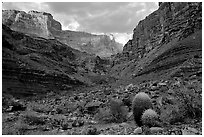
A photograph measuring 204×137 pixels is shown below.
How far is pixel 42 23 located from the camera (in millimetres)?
163625

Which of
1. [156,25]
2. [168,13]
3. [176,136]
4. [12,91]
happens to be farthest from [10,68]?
[156,25]

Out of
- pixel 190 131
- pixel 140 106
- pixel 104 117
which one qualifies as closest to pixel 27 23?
pixel 104 117

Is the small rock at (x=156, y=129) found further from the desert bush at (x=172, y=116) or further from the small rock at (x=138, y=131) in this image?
the desert bush at (x=172, y=116)

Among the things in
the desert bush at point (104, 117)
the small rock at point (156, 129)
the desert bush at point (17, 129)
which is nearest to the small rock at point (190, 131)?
the small rock at point (156, 129)

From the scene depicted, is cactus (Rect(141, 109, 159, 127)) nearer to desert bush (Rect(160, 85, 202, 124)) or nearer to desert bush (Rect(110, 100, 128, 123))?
desert bush (Rect(160, 85, 202, 124))

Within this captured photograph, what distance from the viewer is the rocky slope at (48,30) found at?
134m

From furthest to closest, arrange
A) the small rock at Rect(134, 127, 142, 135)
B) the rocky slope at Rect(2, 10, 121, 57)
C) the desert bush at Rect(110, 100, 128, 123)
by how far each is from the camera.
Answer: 1. the rocky slope at Rect(2, 10, 121, 57)
2. the desert bush at Rect(110, 100, 128, 123)
3. the small rock at Rect(134, 127, 142, 135)

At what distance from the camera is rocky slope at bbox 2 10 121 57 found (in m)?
134

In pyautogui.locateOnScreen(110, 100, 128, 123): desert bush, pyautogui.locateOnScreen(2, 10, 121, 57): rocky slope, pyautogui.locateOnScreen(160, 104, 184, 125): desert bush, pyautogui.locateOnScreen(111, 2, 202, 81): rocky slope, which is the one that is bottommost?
pyautogui.locateOnScreen(160, 104, 184, 125): desert bush

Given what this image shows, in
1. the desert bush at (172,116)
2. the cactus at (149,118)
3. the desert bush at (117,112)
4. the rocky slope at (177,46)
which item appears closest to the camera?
the cactus at (149,118)

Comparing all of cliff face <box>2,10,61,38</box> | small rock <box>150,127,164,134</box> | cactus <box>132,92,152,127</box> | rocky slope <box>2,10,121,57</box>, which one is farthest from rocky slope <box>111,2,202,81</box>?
rocky slope <box>2,10,121,57</box>

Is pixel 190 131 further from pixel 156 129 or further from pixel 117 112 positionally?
A: pixel 117 112

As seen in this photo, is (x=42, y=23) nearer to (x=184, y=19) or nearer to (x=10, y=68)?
(x=184, y=19)

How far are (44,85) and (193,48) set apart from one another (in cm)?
2058
